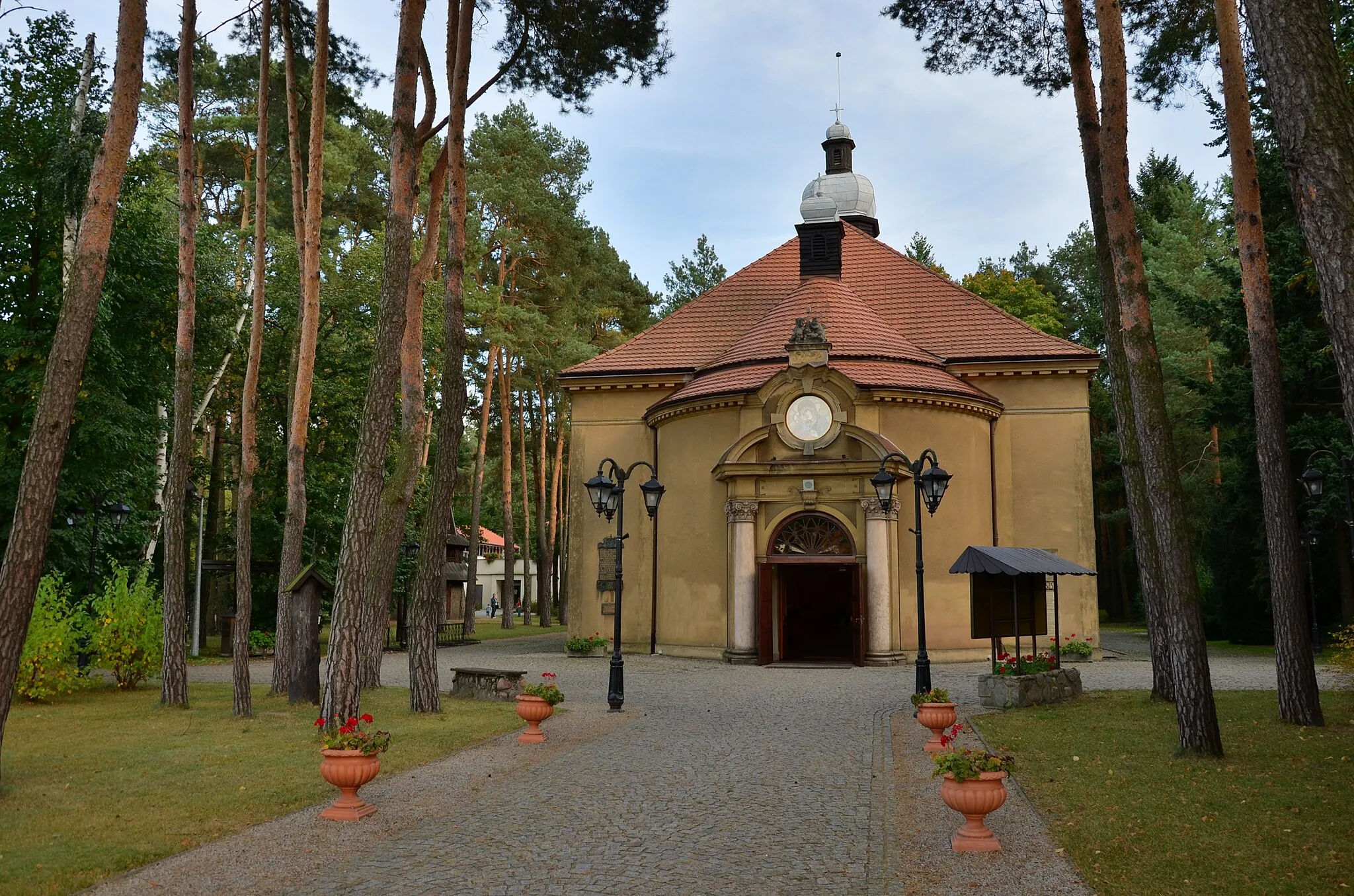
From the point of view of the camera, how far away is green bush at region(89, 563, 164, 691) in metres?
16.8

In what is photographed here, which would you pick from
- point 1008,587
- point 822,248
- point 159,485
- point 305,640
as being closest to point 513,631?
point 159,485

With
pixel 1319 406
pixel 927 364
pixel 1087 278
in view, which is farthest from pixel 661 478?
pixel 1087 278

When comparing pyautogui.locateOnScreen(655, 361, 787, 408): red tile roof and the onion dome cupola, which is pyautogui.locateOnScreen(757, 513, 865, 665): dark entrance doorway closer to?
pyautogui.locateOnScreen(655, 361, 787, 408): red tile roof

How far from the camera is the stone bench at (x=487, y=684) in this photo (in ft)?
51.1

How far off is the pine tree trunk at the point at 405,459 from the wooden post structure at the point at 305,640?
2.71 feet

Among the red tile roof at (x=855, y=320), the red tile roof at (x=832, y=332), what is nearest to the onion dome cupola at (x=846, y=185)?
the red tile roof at (x=855, y=320)

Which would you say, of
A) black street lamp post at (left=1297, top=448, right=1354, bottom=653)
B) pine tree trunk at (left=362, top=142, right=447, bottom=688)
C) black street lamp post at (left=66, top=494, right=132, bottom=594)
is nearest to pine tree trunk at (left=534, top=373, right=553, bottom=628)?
black street lamp post at (left=66, top=494, right=132, bottom=594)

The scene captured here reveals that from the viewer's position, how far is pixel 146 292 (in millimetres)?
21172

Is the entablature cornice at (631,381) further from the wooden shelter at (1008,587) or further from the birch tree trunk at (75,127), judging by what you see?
the wooden shelter at (1008,587)

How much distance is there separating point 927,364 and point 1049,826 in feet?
58.4

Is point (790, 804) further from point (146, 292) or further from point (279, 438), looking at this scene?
point (279, 438)

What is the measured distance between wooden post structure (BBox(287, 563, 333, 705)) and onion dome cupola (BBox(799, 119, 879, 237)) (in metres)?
23.2

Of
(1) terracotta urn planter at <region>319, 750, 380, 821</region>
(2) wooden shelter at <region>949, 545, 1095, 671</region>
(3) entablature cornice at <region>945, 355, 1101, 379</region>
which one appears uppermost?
(3) entablature cornice at <region>945, 355, 1101, 379</region>

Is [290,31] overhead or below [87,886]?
overhead
